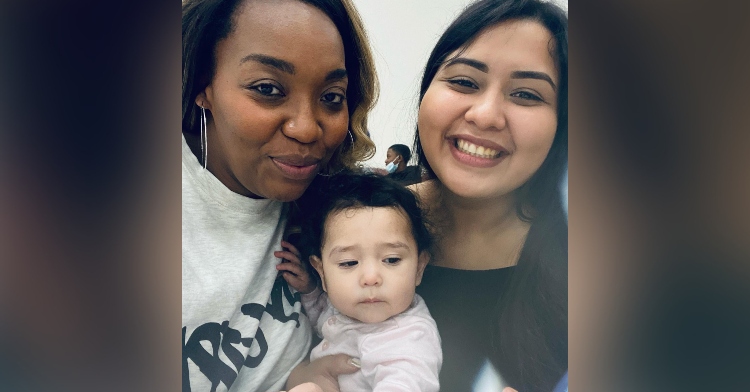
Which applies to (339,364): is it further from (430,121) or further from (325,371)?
(430,121)

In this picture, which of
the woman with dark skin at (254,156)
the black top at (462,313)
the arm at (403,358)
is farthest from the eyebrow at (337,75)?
the arm at (403,358)

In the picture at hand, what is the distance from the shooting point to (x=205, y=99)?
6.81ft

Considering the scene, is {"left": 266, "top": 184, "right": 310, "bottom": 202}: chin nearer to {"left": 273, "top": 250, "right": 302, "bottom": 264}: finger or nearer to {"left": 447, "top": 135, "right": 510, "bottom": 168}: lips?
{"left": 273, "top": 250, "right": 302, "bottom": 264}: finger

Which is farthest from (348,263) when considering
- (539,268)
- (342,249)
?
(539,268)

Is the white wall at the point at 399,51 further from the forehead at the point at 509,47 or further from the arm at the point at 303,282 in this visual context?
the arm at the point at 303,282

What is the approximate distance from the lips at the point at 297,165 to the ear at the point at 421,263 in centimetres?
42

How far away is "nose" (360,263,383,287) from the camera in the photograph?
6.55ft

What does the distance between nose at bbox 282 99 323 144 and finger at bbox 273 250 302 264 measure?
0.35 meters

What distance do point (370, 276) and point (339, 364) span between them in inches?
11.6
